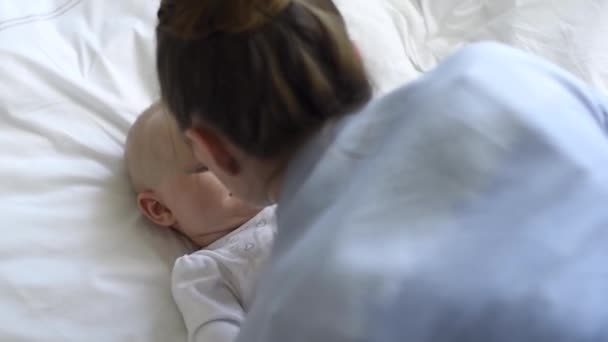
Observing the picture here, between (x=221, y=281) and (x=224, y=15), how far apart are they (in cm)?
43

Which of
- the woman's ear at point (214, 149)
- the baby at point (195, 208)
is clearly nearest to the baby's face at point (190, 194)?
the baby at point (195, 208)

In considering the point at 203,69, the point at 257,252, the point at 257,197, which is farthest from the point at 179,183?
the point at 203,69

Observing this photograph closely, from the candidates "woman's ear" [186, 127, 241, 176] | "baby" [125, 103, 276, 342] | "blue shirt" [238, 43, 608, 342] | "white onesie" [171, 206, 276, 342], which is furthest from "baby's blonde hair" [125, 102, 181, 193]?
"blue shirt" [238, 43, 608, 342]

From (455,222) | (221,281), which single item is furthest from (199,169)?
(455,222)

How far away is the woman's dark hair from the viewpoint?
2.15 feet

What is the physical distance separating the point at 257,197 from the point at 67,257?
0.32m

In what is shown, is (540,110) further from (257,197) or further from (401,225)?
(257,197)

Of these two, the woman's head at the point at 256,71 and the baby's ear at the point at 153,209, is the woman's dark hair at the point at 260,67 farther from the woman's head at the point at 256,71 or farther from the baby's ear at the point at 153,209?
the baby's ear at the point at 153,209

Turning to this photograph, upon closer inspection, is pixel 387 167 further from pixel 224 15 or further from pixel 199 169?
pixel 199 169

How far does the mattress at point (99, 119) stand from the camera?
93 centimetres

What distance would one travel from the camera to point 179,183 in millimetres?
1055

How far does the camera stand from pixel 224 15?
649 millimetres

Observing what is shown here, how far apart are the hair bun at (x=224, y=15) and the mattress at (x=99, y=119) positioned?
18 centimetres

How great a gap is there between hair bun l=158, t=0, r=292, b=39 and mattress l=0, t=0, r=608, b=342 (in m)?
0.18
